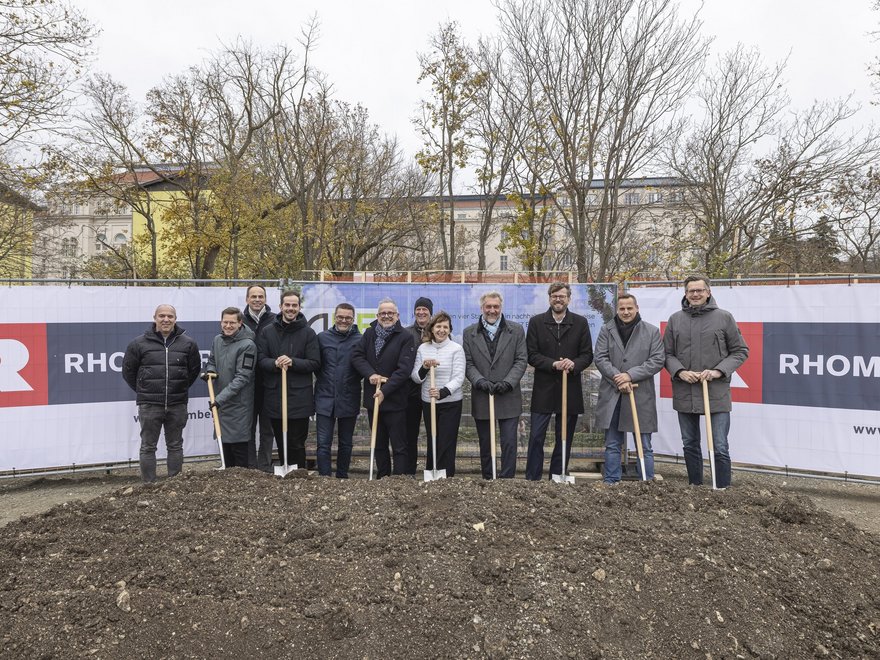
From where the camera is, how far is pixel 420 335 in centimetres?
542

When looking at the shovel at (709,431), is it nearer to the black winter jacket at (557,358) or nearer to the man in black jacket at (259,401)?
the black winter jacket at (557,358)

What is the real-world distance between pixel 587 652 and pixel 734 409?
429 cm

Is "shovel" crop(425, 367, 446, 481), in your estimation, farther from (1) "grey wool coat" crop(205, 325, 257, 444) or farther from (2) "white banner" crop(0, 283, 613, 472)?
(1) "grey wool coat" crop(205, 325, 257, 444)

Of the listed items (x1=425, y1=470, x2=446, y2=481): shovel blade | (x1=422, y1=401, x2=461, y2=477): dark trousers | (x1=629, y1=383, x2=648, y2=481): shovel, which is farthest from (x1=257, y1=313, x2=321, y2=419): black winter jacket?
(x1=629, y1=383, x2=648, y2=481): shovel

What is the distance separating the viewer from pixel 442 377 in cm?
514

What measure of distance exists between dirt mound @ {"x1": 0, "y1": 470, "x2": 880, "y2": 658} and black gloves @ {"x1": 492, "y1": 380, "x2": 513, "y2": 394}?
1.31m

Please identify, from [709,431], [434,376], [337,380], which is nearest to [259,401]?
[337,380]

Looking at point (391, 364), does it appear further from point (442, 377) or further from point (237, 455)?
point (237, 455)

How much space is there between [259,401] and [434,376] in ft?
5.73

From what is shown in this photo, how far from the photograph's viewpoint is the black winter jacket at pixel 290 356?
5.33m

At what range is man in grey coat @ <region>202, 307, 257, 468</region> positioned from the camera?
5172 mm

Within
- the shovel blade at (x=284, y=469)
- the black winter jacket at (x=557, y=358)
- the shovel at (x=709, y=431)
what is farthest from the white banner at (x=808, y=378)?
the shovel blade at (x=284, y=469)

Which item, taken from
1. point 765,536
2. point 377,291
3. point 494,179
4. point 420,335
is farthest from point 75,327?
point 494,179

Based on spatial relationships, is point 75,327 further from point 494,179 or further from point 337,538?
point 494,179
